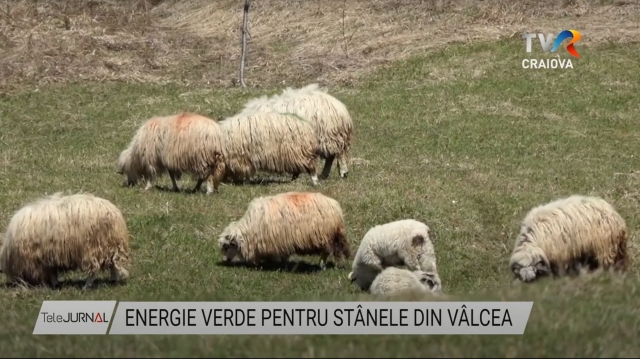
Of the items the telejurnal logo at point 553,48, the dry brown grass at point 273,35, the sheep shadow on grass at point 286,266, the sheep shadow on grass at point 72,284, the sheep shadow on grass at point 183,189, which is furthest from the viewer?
the dry brown grass at point 273,35

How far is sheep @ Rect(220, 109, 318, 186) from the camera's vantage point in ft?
53.0

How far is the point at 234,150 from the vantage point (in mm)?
16156

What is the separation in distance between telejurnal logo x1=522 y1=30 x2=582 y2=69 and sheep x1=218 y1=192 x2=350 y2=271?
13.7m

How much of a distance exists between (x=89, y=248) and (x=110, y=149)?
28.7 ft

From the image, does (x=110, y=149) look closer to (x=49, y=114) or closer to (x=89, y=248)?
(x=49, y=114)

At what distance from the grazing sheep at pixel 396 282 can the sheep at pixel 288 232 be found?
6.24 feet

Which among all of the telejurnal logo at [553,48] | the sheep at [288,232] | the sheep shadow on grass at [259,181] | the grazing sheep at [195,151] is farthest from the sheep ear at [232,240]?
the telejurnal logo at [553,48]

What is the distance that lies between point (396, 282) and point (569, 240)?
2162 millimetres

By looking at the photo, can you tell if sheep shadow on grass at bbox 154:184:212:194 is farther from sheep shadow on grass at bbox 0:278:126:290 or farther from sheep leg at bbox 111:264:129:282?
sheep leg at bbox 111:264:129:282

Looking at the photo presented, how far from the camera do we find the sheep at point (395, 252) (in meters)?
11.0

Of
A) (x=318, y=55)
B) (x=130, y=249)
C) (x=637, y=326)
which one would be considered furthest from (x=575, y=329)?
(x=318, y=55)

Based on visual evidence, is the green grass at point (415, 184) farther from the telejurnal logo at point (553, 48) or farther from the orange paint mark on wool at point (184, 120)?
the orange paint mark on wool at point (184, 120)

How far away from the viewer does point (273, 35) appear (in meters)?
32.5

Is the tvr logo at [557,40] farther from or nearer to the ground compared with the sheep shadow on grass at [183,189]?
farther from the ground
